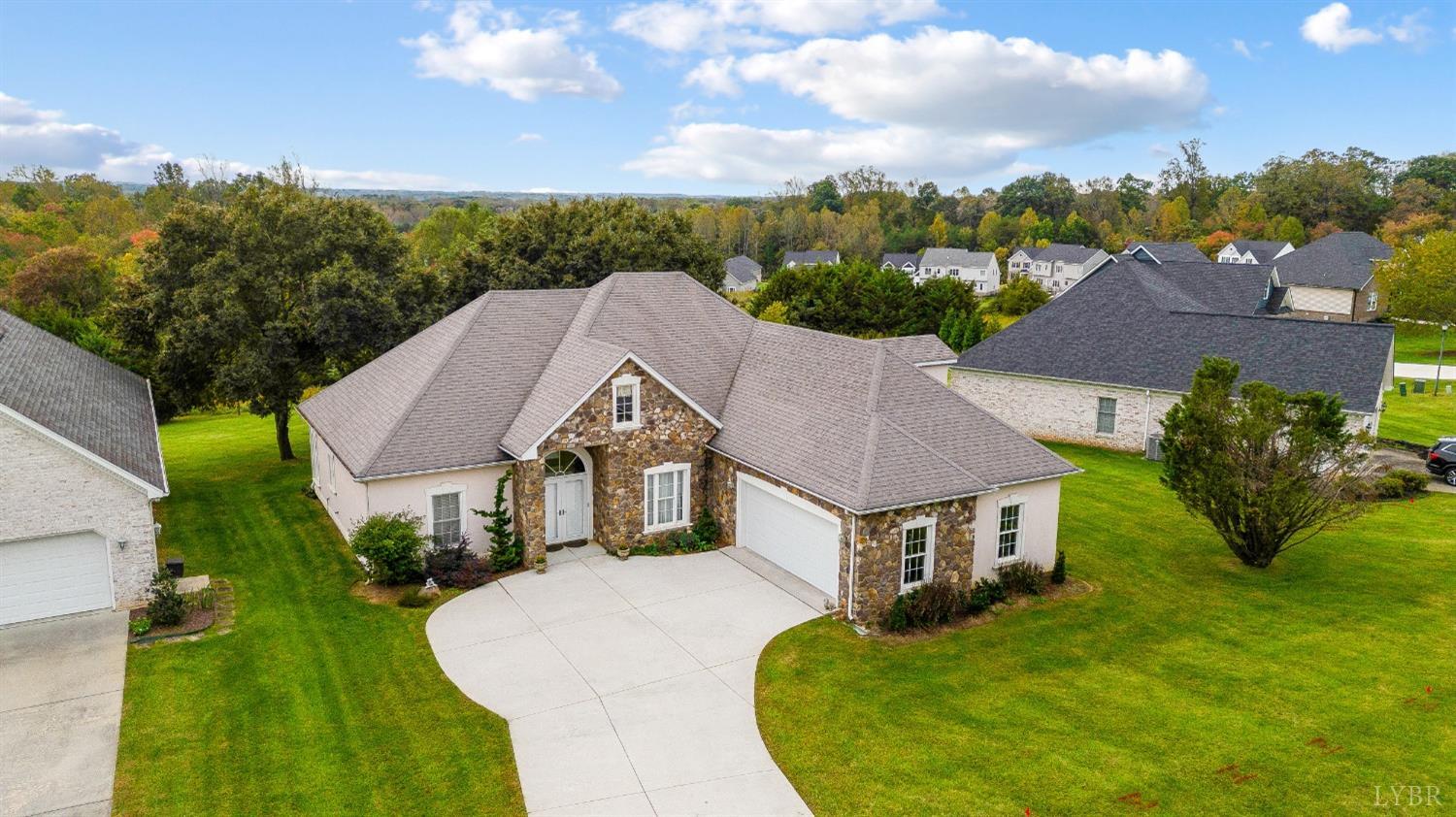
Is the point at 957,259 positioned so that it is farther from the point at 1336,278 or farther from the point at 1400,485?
the point at 1400,485

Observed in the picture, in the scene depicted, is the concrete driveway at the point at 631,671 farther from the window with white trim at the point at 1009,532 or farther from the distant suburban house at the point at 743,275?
the distant suburban house at the point at 743,275

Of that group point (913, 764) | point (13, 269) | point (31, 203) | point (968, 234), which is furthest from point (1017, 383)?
point (31, 203)

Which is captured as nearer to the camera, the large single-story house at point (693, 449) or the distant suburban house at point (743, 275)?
the large single-story house at point (693, 449)

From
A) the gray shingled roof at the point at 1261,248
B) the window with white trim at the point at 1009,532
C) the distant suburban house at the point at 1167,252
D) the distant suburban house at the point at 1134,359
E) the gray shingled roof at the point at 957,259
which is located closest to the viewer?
the window with white trim at the point at 1009,532

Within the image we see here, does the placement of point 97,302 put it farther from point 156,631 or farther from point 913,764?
point 913,764

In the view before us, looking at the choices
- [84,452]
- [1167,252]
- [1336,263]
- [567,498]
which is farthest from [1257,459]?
[1167,252]

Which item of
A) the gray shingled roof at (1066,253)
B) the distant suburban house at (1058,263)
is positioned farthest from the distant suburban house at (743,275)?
the gray shingled roof at (1066,253)

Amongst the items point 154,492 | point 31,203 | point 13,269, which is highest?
point 31,203
